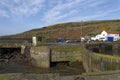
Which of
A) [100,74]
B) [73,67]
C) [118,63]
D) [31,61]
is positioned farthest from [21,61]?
[100,74]

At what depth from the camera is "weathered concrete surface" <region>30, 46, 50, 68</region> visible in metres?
34.6

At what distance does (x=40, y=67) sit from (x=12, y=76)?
99.4 feet

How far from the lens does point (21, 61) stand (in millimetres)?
40375

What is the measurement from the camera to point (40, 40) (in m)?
41.7

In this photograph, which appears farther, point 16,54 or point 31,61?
point 16,54

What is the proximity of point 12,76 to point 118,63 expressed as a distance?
11.8m

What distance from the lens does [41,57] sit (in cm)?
3509

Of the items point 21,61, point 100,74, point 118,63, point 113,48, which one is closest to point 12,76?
point 100,74

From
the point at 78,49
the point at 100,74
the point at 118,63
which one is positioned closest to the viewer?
the point at 100,74

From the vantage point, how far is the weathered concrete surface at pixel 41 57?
34.6 meters

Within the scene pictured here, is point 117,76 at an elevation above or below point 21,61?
above

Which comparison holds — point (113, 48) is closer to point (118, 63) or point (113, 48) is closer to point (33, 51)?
point (33, 51)

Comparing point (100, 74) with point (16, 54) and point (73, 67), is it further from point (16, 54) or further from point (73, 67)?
point (16, 54)

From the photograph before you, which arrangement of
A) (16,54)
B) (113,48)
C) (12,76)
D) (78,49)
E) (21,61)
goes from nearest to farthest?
(12,76) < (78,49) < (21,61) < (16,54) < (113,48)
